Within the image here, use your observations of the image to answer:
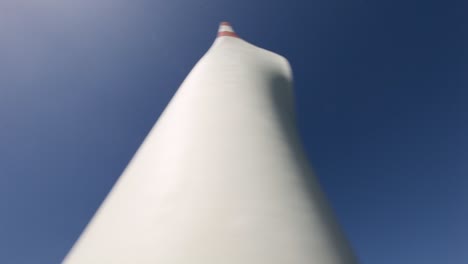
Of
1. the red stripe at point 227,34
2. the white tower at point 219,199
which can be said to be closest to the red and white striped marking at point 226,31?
the red stripe at point 227,34

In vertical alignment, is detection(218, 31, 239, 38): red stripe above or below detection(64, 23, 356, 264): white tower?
above

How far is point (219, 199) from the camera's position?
122 centimetres

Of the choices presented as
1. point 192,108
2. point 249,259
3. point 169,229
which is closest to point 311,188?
point 249,259

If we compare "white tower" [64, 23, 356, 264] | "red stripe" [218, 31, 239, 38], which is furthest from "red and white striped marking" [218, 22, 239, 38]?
"white tower" [64, 23, 356, 264]

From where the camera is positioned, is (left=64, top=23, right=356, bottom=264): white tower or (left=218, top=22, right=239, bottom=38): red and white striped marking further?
(left=218, top=22, right=239, bottom=38): red and white striped marking

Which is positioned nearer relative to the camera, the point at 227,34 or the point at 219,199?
the point at 219,199

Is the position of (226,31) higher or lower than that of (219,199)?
higher

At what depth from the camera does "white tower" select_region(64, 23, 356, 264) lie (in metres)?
1.10

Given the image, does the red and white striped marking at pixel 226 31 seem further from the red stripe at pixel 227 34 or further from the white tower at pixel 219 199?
the white tower at pixel 219 199

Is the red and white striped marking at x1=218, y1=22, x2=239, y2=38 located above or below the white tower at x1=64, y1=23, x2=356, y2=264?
above

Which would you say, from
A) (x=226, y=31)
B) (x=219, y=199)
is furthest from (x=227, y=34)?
(x=219, y=199)

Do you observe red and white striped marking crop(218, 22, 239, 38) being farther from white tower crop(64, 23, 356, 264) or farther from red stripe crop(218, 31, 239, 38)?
white tower crop(64, 23, 356, 264)

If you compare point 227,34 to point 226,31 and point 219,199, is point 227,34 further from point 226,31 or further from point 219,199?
point 219,199

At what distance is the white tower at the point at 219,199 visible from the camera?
1096 millimetres
